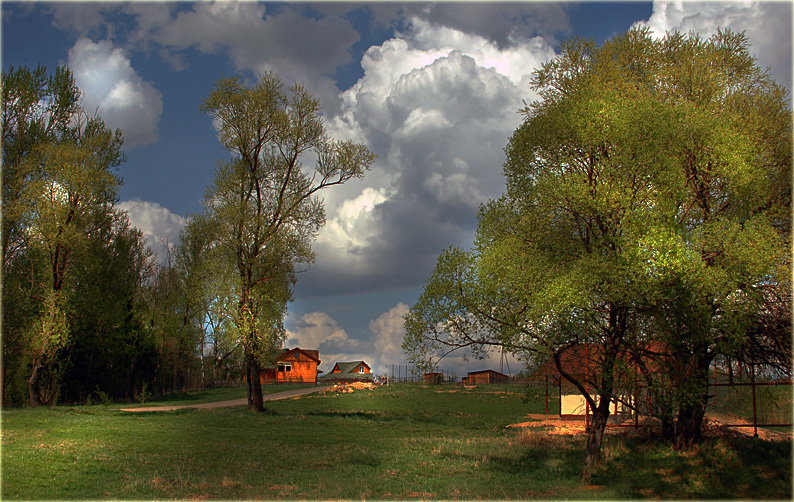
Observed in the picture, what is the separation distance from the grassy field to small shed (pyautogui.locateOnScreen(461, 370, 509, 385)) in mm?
48107

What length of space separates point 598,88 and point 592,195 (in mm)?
3374

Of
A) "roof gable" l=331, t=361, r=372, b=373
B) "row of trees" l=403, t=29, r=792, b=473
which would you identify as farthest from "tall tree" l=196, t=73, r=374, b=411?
"roof gable" l=331, t=361, r=372, b=373

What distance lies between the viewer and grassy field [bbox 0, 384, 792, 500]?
12.9 meters

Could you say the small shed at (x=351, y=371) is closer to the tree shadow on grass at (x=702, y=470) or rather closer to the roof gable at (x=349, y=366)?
the roof gable at (x=349, y=366)

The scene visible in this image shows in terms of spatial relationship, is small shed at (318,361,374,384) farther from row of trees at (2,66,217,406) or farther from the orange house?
row of trees at (2,66,217,406)

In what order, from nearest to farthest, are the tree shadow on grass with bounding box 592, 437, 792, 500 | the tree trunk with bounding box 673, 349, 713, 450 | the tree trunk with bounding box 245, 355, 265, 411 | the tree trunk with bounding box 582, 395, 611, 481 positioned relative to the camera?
the tree shadow on grass with bounding box 592, 437, 792, 500, the tree trunk with bounding box 673, 349, 713, 450, the tree trunk with bounding box 582, 395, 611, 481, the tree trunk with bounding box 245, 355, 265, 411

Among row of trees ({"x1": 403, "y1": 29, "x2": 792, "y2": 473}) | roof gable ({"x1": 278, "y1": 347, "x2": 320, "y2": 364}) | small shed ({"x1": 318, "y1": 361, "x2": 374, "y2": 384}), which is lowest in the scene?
small shed ({"x1": 318, "y1": 361, "x2": 374, "y2": 384})

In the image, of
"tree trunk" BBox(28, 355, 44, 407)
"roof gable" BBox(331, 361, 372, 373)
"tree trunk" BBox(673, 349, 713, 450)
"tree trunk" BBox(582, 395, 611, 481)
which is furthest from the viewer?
"roof gable" BBox(331, 361, 372, 373)

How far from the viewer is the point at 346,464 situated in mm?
16172

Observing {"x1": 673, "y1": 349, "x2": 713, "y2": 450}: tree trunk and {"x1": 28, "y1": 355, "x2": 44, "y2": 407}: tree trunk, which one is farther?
{"x1": 28, "y1": 355, "x2": 44, "y2": 407}: tree trunk

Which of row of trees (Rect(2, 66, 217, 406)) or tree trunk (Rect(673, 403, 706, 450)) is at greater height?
row of trees (Rect(2, 66, 217, 406))

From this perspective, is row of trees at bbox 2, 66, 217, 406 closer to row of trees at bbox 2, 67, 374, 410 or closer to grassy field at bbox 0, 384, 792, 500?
row of trees at bbox 2, 67, 374, 410

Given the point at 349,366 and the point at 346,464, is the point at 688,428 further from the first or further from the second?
the point at 349,366

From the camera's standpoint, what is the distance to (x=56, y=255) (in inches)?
1207
